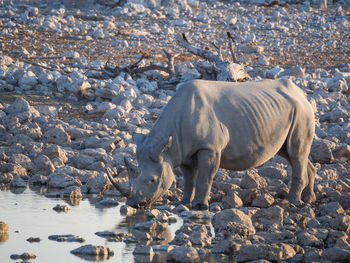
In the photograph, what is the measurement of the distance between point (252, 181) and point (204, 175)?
124 centimetres

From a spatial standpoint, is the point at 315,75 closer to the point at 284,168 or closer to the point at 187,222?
the point at 284,168

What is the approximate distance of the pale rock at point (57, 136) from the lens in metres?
11.9

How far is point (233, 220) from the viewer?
744 centimetres

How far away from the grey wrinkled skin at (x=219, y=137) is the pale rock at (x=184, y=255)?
1.70 metres

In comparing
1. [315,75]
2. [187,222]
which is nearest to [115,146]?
[187,222]

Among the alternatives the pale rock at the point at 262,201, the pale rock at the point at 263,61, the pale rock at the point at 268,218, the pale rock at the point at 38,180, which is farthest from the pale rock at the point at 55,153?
the pale rock at the point at 263,61

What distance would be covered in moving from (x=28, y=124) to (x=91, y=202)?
3834 millimetres

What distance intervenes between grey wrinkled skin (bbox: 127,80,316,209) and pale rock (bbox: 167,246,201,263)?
5.56 feet

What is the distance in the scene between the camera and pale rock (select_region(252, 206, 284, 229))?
304 inches

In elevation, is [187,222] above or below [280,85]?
below

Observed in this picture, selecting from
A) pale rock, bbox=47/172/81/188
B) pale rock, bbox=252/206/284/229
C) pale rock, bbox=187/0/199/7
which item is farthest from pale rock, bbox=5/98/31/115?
pale rock, bbox=187/0/199/7

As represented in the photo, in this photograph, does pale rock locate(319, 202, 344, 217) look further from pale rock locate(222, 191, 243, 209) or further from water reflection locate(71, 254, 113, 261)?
water reflection locate(71, 254, 113, 261)

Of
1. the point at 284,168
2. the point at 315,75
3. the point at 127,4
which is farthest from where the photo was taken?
the point at 127,4

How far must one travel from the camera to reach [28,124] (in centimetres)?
1254
